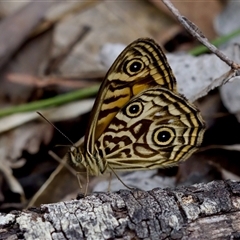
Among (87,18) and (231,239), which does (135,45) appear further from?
(87,18)

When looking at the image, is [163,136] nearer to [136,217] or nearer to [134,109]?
[134,109]

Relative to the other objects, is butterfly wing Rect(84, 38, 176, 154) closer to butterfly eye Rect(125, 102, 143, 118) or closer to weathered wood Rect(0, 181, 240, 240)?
butterfly eye Rect(125, 102, 143, 118)

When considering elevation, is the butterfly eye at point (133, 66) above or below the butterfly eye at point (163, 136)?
above

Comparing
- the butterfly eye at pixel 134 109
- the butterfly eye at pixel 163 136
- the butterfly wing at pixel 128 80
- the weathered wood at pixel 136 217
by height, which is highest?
the butterfly wing at pixel 128 80

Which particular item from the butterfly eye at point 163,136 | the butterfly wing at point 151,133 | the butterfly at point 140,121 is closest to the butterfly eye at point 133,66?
the butterfly at point 140,121

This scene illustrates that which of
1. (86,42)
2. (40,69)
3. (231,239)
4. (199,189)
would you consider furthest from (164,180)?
(86,42)

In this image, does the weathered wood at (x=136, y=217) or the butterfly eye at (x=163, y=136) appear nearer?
the weathered wood at (x=136, y=217)

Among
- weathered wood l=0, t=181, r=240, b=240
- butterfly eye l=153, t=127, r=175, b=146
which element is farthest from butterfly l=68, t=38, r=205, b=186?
weathered wood l=0, t=181, r=240, b=240

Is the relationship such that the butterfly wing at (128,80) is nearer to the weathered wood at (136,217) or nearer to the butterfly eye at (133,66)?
the butterfly eye at (133,66)

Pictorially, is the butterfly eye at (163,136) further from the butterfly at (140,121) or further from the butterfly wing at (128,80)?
the butterfly wing at (128,80)
